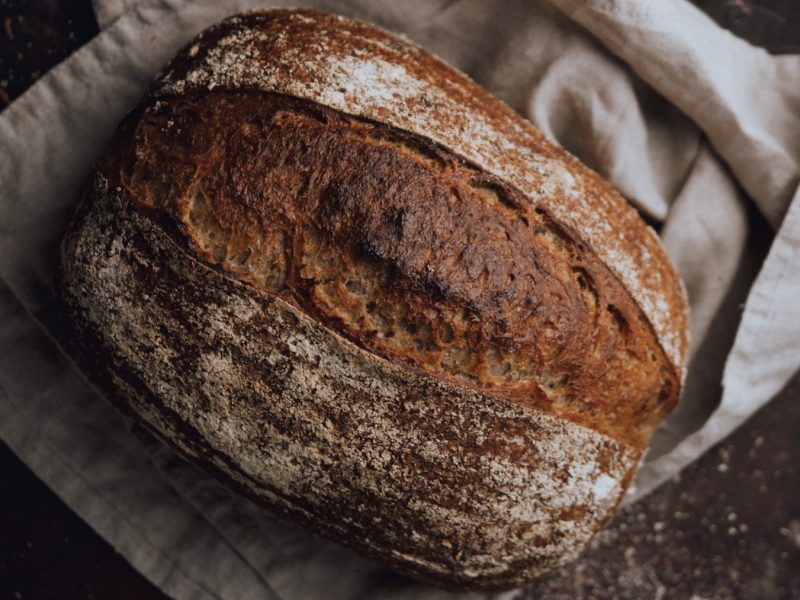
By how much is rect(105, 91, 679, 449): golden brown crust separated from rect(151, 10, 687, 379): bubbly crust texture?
Answer: 33 mm

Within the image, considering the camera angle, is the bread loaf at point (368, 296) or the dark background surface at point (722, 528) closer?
the bread loaf at point (368, 296)

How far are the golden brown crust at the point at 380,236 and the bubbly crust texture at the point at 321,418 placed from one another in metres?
0.04

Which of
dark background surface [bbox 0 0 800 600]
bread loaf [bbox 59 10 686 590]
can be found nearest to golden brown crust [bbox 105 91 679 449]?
bread loaf [bbox 59 10 686 590]

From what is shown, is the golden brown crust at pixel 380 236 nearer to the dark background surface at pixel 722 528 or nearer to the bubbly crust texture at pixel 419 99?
the bubbly crust texture at pixel 419 99

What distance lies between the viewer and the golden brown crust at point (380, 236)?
1.15m

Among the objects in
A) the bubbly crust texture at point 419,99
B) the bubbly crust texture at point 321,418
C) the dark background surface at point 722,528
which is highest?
the bubbly crust texture at point 419,99

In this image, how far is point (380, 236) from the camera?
1.14 meters

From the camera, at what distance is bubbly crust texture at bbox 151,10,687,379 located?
122cm

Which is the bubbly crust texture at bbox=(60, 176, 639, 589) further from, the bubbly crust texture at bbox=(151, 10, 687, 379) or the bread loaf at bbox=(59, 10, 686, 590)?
the bubbly crust texture at bbox=(151, 10, 687, 379)

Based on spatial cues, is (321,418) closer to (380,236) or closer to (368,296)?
(368,296)

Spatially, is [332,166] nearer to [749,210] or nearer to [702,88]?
[702,88]

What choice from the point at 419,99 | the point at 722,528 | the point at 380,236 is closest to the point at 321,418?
the point at 380,236

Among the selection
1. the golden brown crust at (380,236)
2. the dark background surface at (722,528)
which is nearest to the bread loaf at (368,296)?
the golden brown crust at (380,236)

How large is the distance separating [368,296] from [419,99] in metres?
0.37
